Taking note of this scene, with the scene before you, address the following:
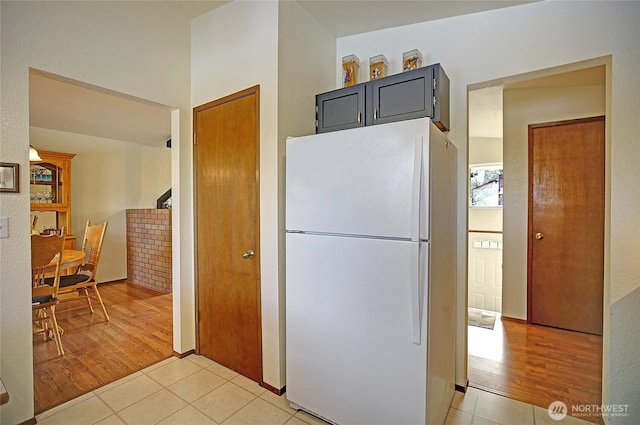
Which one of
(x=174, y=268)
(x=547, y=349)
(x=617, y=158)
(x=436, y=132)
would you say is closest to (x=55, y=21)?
(x=174, y=268)

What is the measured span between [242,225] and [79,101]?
8.89 feet

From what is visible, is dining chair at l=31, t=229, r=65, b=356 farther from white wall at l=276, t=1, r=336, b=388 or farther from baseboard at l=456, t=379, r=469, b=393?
baseboard at l=456, t=379, r=469, b=393

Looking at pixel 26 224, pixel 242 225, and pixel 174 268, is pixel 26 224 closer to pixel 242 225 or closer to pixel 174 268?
pixel 174 268

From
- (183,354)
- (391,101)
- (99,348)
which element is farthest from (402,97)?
(99,348)

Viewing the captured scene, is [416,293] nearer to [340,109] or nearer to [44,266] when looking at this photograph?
[340,109]

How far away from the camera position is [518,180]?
3.39 meters

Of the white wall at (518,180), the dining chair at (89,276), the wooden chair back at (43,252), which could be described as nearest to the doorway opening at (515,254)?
the white wall at (518,180)

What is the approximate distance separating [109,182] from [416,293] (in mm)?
5401

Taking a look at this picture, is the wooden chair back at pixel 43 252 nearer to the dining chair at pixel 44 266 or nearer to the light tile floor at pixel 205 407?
the dining chair at pixel 44 266

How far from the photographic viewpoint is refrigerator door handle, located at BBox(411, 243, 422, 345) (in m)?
1.46

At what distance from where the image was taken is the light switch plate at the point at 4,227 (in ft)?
5.63

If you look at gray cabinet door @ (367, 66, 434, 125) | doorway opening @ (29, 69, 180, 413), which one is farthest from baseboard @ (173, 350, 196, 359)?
gray cabinet door @ (367, 66, 434, 125)

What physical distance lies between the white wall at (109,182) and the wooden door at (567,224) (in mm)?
5726

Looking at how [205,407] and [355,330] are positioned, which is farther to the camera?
[205,407]
